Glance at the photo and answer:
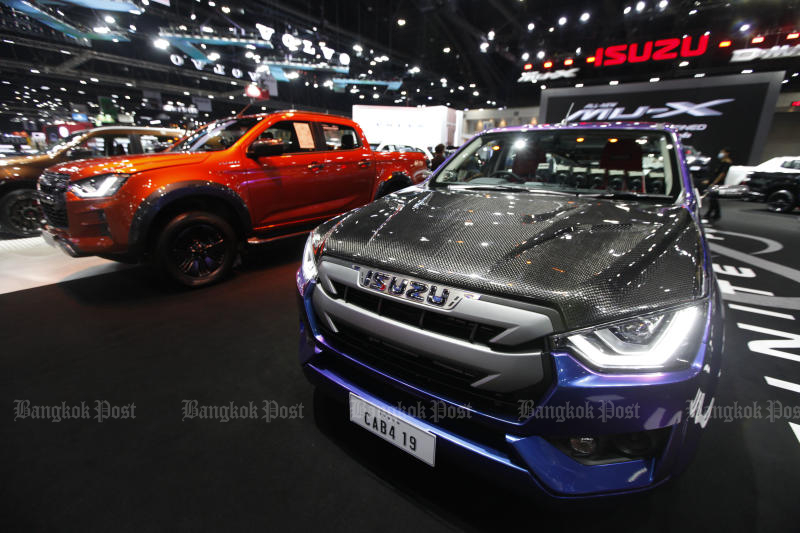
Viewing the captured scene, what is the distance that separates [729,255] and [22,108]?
41674 millimetres

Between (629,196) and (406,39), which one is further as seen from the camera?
(406,39)

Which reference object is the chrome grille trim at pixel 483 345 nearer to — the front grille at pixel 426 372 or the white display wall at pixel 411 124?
the front grille at pixel 426 372

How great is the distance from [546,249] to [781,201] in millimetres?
11559

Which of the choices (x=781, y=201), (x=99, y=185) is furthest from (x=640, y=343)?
(x=781, y=201)

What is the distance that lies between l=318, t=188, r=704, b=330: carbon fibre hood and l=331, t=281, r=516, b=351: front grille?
109mm

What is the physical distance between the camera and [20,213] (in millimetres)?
4914

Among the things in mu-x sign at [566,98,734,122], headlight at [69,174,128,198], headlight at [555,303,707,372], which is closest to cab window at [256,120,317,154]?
headlight at [69,174,128,198]

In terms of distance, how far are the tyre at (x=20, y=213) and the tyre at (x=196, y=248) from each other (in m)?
3.35

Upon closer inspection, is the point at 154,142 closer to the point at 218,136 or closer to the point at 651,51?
the point at 218,136

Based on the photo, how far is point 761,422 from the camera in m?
1.75

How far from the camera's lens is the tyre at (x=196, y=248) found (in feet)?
10.1

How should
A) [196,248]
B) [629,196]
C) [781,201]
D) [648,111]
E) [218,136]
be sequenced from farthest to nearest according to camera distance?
[648,111], [781,201], [218,136], [196,248], [629,196]

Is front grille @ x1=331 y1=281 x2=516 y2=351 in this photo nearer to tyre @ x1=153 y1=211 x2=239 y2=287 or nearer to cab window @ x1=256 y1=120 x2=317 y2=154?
A: tyre @ x1=153 y1=211 x2=239 y2=287

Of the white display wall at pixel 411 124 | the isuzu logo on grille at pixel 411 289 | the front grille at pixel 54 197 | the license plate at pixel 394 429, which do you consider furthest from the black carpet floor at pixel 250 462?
the white display wall at pixel 411 124
